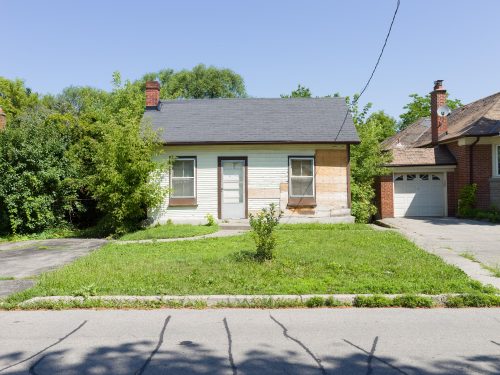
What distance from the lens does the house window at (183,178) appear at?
17469 millimetres

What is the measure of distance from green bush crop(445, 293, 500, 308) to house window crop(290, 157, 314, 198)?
36.0ft

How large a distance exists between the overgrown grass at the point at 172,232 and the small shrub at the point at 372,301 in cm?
874

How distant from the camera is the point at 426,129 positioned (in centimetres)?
2888

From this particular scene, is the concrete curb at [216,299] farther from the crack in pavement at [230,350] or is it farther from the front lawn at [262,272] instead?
the crack in pavement at [230,350]

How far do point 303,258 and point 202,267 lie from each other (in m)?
2.21

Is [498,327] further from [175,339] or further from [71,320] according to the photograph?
[71,320]

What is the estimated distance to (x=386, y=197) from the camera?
21.1 metres

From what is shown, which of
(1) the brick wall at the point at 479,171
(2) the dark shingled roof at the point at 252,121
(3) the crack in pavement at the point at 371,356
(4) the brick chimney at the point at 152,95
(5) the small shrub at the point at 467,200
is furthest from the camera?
(4) the brick chimney at the point at 152,95

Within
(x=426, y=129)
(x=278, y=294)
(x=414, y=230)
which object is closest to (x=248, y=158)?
(x=414, y=230)

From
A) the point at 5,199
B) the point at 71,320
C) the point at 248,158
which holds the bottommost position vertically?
the point at 71,320

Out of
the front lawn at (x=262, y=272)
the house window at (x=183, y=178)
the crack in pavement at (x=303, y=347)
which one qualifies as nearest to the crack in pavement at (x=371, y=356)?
the crack in pavement at (x=303, y=347)

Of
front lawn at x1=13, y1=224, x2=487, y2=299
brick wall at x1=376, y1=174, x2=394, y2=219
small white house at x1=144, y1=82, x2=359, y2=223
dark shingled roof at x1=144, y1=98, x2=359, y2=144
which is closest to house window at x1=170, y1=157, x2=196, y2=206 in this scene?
small white house at x1=144, y1=82, x2=359, y2=223

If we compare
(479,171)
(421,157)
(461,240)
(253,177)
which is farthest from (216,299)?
(421,157)

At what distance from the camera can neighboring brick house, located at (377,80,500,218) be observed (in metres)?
19.4
